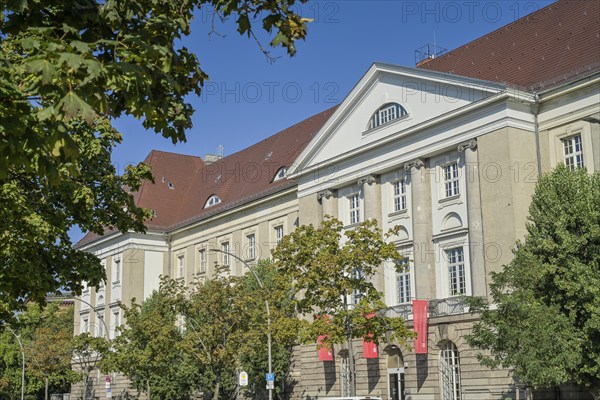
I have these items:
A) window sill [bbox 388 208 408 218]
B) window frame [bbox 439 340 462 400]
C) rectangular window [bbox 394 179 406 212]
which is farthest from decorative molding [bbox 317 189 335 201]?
window frame [bbox 439 340 462 400]

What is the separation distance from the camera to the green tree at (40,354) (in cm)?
6362

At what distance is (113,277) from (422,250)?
114 feet

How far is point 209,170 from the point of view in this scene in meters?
67.7

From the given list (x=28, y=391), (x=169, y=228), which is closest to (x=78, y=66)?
(x=169, y=228)

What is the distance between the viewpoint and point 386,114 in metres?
40.3

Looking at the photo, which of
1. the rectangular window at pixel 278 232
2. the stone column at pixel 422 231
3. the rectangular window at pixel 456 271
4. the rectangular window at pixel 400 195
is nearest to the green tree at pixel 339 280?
the rectangular window at pixel 456 271

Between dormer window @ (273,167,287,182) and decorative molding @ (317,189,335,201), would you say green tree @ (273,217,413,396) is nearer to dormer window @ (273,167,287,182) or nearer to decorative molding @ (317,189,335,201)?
decorative molding @ (317,189,335,201)

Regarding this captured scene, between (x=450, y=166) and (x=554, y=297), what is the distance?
10.2 meters

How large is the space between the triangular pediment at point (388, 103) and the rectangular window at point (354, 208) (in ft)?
7.37

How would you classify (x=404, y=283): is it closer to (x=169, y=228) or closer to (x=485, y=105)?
(x=485, y=105)

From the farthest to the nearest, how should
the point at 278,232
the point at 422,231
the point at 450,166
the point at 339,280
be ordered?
the point at 278,232
the point at 422,231
the point at 450,166
the point at 339,280

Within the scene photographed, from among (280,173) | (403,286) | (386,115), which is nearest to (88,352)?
(280,173)

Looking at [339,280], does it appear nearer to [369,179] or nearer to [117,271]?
[369,179]

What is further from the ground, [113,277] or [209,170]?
[209,170]
